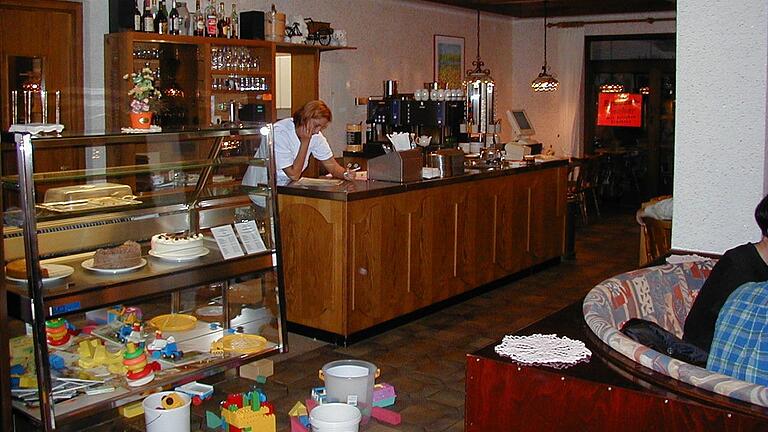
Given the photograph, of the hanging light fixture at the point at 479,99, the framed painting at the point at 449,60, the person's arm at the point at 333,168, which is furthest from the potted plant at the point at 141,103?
the framed painting at the point at 449,60

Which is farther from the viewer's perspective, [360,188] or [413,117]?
[413,117]

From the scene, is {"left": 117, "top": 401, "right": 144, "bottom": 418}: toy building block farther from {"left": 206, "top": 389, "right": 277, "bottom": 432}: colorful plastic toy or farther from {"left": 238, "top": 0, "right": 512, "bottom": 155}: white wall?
{"left": 238, "top": 0, "right": 512, "bottom": 155}: white wall

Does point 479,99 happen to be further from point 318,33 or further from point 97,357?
point 97,357

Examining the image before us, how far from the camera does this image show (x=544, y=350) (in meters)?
2.94

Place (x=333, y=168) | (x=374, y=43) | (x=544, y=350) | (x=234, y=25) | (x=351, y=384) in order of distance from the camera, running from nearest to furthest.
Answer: (x=544, y=350), (x=351, y=384), (x=333, y=168), (x=234, y=25), (x=374, y=43)

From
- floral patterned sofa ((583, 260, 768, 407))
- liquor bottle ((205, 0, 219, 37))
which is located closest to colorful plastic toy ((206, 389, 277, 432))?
floral patterned sofa ((583, 260, 768, 407))

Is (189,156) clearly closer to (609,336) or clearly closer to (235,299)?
(235,299)

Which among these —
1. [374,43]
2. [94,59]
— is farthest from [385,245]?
[374,43]

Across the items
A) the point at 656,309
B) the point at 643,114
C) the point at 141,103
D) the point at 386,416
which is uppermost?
the point at 643,114

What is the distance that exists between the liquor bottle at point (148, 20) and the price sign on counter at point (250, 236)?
284 centimetres

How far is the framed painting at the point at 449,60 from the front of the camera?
11031 millimetres

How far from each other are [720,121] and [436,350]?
94.6 inches

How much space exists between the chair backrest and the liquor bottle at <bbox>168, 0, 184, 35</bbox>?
393cm

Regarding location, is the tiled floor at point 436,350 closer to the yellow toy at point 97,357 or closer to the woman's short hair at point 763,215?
the yellow toy at point 97,357
